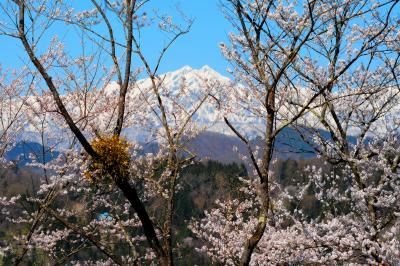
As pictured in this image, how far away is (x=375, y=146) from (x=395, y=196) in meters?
1.60

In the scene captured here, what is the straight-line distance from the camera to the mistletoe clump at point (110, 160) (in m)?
5.70

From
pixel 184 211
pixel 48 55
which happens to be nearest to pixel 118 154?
pixel 48 55

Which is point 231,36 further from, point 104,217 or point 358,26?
point 104,217

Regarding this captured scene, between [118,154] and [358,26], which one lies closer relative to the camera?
[118,154]

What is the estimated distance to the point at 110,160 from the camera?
19.0ft

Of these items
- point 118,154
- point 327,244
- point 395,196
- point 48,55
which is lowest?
point 327,244

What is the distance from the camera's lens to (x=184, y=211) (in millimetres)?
111375

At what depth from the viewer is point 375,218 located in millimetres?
8375

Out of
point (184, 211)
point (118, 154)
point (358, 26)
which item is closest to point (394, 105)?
point (358, 26)

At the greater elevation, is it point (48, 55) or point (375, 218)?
point (48, 55)

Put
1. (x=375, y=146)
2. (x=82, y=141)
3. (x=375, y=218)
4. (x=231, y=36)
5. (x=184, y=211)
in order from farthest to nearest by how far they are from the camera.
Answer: (x=184, y=211) → (x=231, y=36) → (x=375, y=146) → (x=375, y=218) → (x=82, y=141)

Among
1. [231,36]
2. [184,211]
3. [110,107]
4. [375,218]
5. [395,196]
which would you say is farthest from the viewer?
[184,211]

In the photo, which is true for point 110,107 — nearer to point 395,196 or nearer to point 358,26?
point 358,26

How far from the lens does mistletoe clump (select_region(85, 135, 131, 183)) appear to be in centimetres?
570
